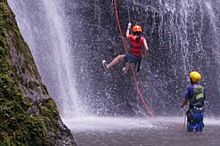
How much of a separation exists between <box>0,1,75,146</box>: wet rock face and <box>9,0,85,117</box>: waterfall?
9.29m

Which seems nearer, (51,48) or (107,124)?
(107,124)

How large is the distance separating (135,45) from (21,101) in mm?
8048

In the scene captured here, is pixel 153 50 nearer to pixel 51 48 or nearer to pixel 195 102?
pixel 51 48

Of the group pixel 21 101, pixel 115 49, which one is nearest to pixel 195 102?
pixel 21 101

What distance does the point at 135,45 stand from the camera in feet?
39.3

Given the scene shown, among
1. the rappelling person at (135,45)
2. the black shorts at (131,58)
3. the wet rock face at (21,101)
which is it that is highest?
the rappelling person at (135,45)

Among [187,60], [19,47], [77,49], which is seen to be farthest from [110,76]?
[19,47]

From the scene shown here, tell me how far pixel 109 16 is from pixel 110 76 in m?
2.11

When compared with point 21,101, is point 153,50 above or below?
above

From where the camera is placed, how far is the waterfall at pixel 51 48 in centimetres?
1447

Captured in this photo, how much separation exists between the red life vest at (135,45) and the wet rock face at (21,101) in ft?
24.0

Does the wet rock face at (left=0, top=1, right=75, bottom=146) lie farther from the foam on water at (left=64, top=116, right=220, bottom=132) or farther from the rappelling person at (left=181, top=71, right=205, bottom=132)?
the rappelling person at (left=181, top=71, right=205, bottom=132)

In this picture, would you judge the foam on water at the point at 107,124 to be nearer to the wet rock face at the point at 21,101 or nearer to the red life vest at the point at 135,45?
the red life vest at the point at 135,45

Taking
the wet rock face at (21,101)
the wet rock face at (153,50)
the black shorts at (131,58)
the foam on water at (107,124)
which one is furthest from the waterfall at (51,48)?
the wet rock face at (21,101)
